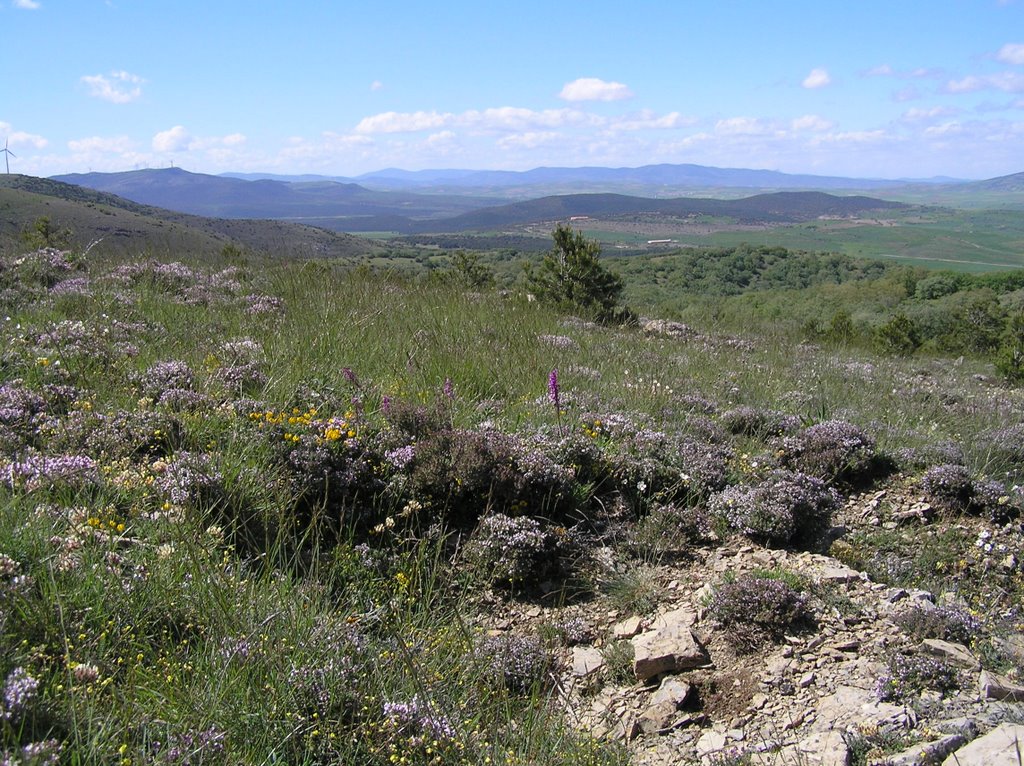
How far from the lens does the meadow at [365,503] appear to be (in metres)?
2.15

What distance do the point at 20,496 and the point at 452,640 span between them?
1.88m

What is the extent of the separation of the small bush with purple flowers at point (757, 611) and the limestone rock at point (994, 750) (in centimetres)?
98

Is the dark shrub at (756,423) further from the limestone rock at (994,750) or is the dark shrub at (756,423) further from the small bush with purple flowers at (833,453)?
the limestone rock at (994,750)

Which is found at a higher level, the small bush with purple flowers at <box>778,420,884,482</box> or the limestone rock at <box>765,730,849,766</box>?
the small bush with purple flowers at <box>778,420,884,482</box>

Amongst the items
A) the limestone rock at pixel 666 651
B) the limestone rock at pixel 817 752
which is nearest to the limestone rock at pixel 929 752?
the limestone rock at pixel 817 752

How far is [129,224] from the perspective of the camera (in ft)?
189

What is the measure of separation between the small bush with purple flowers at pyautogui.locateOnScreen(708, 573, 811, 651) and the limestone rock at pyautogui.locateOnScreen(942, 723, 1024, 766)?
98 centimetres

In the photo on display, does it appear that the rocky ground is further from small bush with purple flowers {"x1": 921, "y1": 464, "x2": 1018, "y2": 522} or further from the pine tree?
the pine tree

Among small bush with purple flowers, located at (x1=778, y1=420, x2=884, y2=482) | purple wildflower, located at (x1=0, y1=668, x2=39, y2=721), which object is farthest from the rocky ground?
purple wildflower, located at (x1=0, y1=668, x2=39, y2=721)

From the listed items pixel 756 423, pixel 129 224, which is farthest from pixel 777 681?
pixel 129 224

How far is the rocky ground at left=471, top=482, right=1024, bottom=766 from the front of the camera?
2418 millimetres

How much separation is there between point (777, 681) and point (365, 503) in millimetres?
2263

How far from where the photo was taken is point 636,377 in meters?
6.35

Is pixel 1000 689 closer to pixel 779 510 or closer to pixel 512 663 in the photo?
pixel 779 510
